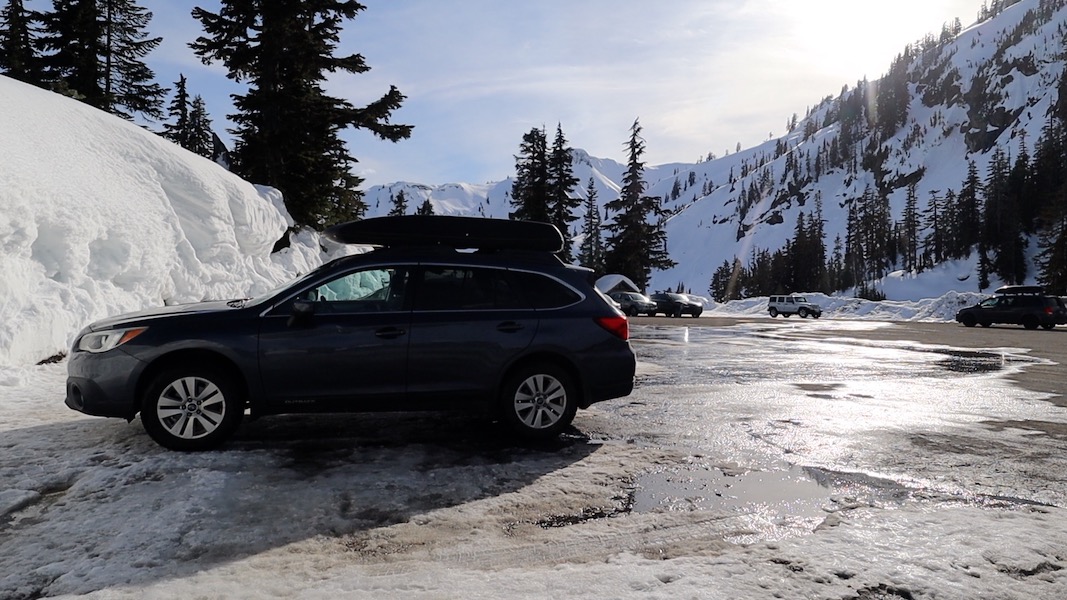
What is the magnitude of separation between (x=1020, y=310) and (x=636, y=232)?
29761 millimetres

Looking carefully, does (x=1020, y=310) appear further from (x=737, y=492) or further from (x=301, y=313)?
(x=301, y=313)

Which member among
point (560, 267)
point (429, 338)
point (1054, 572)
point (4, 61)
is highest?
point (4, 61)

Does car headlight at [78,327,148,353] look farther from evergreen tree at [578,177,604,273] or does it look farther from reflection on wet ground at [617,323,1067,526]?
evergreen tree at [578,177,604,273]

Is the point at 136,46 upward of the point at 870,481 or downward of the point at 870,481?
upward

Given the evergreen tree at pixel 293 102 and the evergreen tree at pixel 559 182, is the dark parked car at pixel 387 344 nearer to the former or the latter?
the evergreen tree at pixel 293 102

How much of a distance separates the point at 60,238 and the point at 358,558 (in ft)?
30.7

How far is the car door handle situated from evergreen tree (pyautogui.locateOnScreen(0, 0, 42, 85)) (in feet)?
103

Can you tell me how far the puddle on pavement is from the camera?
3859 mm

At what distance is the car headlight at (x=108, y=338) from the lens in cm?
487

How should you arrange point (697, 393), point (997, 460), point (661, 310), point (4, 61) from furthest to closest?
point (661, 310)
point (4, 61)
point (697, 393)
point (997, 460)

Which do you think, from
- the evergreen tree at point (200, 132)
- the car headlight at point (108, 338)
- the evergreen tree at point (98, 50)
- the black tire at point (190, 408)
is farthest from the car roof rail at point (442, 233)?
the evergreen tree at point (200, 132)

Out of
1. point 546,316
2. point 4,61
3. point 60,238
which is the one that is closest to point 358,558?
point 546,316

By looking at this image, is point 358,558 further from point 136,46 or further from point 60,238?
point 136,46

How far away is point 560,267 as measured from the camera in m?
5.80
